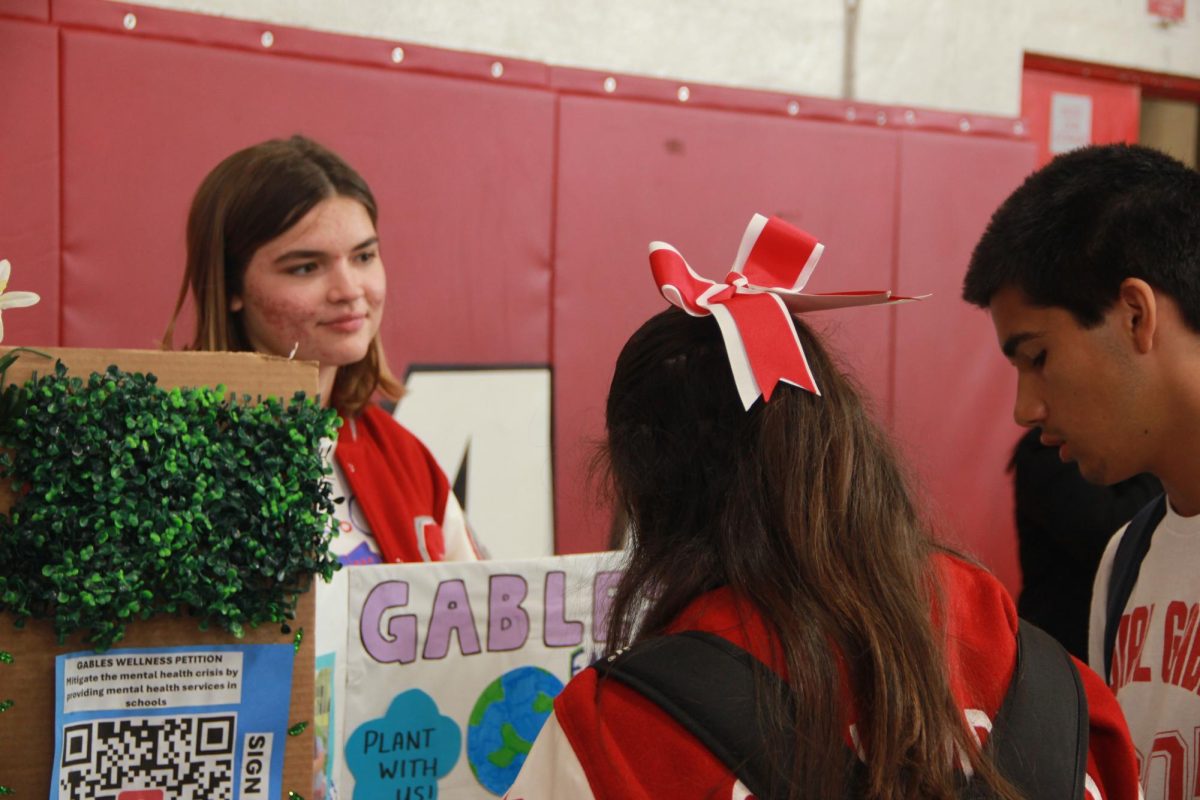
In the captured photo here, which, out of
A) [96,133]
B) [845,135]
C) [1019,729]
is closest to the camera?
[1019,729]

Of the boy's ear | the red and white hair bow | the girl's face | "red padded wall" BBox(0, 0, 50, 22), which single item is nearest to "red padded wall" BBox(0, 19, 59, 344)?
"red padded wall" BBox(0, 0, 50, 22)

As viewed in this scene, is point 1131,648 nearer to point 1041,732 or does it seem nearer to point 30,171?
point 1041,732

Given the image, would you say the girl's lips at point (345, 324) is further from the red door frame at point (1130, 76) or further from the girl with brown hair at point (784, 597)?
the red door frame at point (1130, 76)

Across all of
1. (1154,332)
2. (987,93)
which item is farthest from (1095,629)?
(987,93)

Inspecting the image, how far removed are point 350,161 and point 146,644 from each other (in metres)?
1.61

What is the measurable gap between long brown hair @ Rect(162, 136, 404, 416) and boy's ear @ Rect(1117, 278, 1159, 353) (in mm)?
1133

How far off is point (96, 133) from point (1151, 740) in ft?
6.84

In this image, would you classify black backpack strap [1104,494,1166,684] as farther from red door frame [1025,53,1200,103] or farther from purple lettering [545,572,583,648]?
red door frame [1025,53,1200,103]

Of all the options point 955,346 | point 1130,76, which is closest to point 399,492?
point 955,346

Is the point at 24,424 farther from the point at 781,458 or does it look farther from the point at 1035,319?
the point at 1035,319

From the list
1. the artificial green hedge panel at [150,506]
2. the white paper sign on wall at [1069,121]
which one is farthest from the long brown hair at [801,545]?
the white paper sign on wall at [1069,121]

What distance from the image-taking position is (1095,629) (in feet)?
4.78

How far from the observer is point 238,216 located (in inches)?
68.3

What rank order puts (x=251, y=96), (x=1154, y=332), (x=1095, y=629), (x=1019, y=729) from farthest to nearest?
(x=251, y=96) → (x=1095, y=629) → (x=1154, y=332) → (x=1019, y=729)
